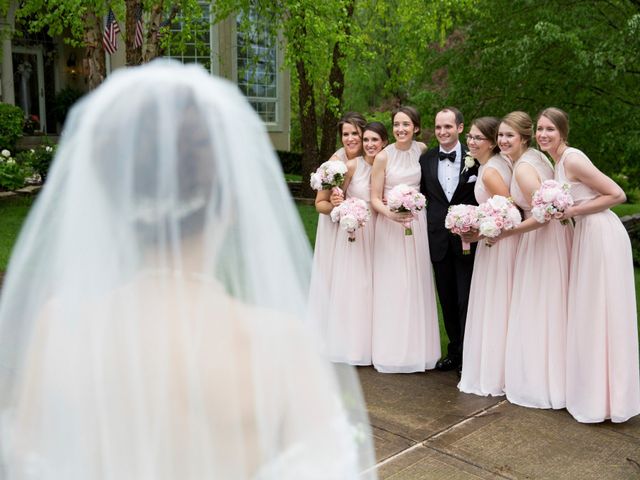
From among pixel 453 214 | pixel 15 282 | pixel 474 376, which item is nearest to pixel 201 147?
pixel 15 282

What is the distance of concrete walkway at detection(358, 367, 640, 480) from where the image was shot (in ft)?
13.8

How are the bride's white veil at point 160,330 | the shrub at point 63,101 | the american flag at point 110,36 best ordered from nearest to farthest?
the bride's white veil at point 160,330 < the american flag at point 110,36 < the shrub at point 63,101

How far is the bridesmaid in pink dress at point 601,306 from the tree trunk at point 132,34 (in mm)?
7077

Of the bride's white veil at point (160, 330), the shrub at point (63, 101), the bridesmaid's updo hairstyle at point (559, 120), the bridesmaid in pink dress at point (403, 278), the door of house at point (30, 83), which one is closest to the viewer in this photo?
the bride's white veil at point (160, 330)

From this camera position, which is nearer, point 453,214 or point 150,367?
point 150,367

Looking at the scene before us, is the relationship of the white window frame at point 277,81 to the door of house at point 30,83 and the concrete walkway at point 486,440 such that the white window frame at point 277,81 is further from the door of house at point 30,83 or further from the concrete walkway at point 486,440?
the concrete walkway at point 486,440

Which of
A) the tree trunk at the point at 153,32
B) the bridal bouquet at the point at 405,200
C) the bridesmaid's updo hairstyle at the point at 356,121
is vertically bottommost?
the bridal bouquet at the point at 405,200

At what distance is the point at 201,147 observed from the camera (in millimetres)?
1504

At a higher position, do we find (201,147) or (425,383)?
(201,147)

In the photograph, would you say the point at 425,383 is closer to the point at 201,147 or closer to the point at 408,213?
the point at 408,213

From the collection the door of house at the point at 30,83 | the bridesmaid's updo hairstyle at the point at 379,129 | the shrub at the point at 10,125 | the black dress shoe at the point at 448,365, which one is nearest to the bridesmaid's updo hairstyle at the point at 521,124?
the bridesmaid's updo hairstyle at the point at 379,129

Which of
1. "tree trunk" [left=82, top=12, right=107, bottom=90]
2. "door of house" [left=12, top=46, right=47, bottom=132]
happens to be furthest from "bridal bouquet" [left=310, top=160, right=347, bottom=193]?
"door of house" [left=12, top=46, right=47, bottom=132]

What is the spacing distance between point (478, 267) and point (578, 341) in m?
1.00

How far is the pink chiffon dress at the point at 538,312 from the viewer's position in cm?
516
